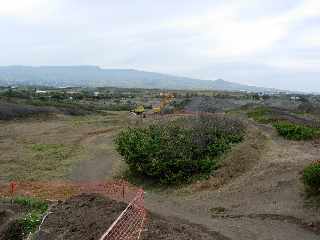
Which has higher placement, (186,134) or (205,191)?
(186,134)

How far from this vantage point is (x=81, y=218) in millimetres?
11102

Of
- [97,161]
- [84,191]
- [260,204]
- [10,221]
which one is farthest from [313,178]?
[97,161]

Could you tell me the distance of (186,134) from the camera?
822 inches

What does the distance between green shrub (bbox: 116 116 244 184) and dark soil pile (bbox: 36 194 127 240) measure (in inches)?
259

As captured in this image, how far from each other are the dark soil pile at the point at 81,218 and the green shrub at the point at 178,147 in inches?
259

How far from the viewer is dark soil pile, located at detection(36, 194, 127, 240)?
33.7 feet

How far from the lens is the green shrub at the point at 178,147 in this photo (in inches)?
745

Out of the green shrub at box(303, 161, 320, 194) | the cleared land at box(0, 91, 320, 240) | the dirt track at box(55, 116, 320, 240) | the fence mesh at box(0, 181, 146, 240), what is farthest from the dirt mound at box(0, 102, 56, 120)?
the green shrub at box(303, 161, 320, 194)

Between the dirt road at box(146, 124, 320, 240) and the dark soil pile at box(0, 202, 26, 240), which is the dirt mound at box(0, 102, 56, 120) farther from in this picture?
the dark soil pile at box(0, 202, 26, 240)

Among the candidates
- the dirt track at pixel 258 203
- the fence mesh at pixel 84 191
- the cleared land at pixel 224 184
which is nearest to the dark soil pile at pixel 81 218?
the fence mesh at pixel 84 191

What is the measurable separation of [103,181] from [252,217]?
713 cm

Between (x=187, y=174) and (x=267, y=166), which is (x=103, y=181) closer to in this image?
(x=187, y=174)

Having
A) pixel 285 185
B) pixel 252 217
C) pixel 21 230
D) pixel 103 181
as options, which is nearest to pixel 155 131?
pixel 103 181

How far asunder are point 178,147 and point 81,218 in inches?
350
